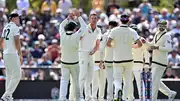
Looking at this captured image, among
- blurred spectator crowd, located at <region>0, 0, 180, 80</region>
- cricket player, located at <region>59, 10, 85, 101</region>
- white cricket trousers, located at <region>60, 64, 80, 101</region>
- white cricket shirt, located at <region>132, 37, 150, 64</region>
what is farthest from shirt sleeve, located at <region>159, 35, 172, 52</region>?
blurred spectator crowd, located at <region>0, 0, 180, 80</region>

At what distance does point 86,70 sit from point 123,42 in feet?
4.83

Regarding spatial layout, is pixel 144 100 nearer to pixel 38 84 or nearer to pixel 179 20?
pixel 38 84

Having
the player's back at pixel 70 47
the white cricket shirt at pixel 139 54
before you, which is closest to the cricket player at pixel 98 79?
the white cricket shirt at pixel 139 54

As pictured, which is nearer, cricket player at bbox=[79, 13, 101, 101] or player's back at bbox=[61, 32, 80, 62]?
player's back at bbox=[61, 32, 80, 62]

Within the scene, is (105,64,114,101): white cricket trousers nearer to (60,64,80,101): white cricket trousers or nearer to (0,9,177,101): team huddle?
(0,9,177,101): team huddle

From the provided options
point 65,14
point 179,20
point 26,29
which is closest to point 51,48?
point 26,29

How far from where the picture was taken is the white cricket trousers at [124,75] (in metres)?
17.9

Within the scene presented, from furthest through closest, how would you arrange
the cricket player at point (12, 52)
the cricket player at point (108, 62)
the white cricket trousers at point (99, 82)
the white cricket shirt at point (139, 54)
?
the white cricket trousers at point (99, 82) → the white cricket shirt at point (139, 54) → the cricket player at point (108, 62) → the cricket player at point (12, 52)

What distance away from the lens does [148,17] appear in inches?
1171

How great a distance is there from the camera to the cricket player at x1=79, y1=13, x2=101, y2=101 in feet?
61.0

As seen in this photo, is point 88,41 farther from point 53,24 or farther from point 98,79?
point 53,24

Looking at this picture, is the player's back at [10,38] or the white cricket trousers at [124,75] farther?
the white cricket trousers at [124,75]

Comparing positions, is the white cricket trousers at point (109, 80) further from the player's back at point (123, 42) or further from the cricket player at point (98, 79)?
the player's back at point (123, 42)

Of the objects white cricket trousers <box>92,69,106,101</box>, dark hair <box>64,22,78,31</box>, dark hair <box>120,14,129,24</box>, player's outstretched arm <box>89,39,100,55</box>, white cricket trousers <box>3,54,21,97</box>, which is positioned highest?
dark hair <box>120,14,129,24</box>
